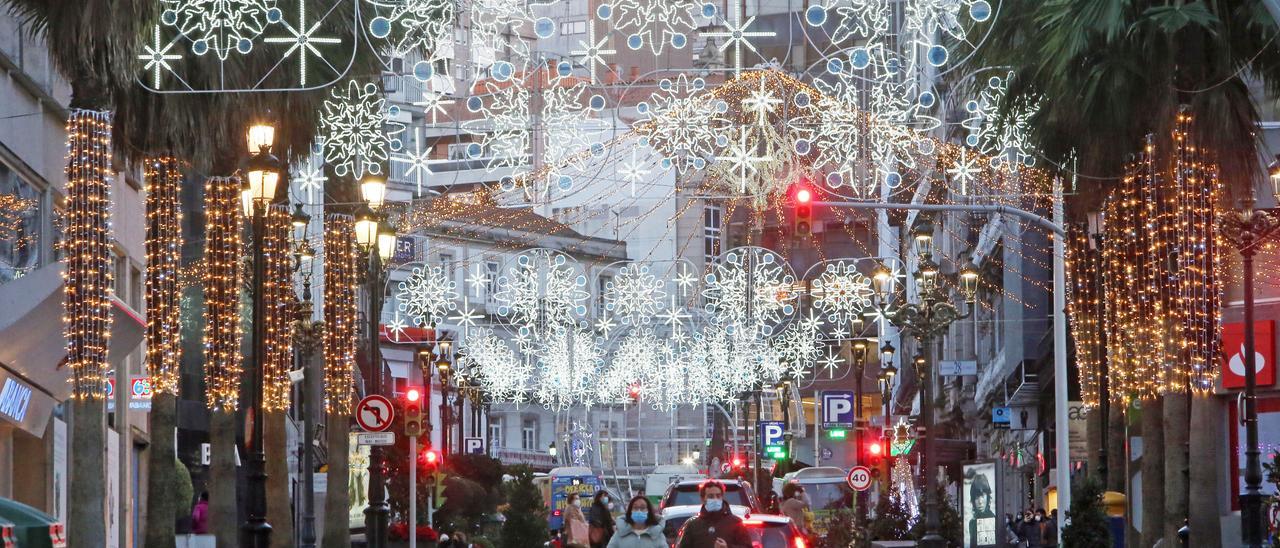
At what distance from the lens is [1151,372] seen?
28656mm

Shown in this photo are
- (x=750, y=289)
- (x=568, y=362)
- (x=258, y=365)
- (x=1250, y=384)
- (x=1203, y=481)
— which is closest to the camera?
(x=258, y=365)

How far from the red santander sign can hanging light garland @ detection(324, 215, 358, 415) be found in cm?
1504

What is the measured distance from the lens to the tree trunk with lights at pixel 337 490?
3369cm

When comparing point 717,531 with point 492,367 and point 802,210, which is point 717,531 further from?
point 492,367

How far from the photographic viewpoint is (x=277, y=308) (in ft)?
104

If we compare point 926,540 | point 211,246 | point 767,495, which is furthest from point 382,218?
point 767,495

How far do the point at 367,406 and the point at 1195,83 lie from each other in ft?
40.3

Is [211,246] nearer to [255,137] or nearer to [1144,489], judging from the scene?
[255,137]

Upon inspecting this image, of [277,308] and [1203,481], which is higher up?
[277,308]

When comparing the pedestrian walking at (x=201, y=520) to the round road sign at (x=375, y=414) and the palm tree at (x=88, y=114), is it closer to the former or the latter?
the round road sign at (x=375, y=414)

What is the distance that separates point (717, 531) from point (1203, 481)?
8.90m

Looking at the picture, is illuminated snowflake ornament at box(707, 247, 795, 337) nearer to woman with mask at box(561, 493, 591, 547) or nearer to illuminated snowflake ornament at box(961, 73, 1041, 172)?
illuminated snowflake ornament at box(961, 73, 1041, 172)

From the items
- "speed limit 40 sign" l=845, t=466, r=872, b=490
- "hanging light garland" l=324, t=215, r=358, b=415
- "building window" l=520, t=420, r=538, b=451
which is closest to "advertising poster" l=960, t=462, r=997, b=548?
"hanging light garland" l=324, t=215, r=358, b=415

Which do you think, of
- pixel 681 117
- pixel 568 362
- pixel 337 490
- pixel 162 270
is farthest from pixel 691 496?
pixel 568 362
